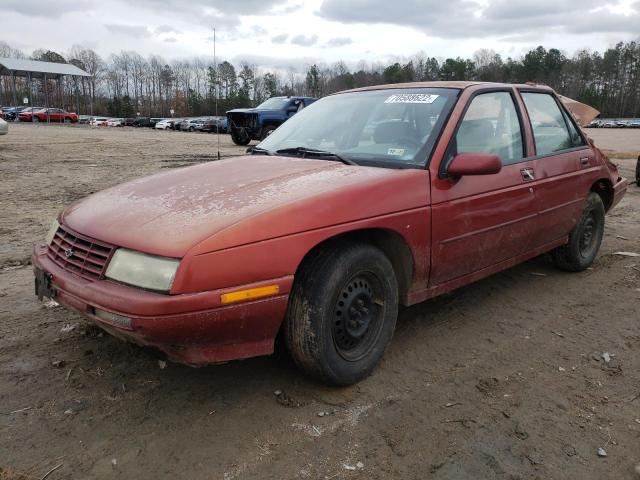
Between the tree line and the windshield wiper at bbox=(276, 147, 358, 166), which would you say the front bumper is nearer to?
the windshield wiper at bbox=(276, 147, 358, 166)

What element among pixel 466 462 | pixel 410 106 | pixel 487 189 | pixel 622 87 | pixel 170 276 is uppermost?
pixel 622 87

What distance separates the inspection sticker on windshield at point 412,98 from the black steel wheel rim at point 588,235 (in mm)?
2153

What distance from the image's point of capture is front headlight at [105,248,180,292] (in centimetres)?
216

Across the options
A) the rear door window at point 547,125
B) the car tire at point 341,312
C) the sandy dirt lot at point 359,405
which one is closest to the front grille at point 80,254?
the sandy dirt lot at point 359,405

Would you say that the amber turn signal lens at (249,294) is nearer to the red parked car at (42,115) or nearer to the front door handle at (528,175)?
the front door handle at (528,175)

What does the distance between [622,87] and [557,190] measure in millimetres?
110256

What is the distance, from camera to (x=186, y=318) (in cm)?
215

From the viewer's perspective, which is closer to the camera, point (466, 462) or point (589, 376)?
point (466, 462)

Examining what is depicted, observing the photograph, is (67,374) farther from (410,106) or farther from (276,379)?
(410,106)

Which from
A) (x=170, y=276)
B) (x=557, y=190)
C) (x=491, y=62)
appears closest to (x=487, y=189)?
(x=557, y=190)

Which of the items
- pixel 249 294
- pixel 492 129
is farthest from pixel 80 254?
pixel 492 129

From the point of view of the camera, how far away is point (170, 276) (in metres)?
2.15

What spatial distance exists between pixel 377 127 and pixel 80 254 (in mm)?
1950

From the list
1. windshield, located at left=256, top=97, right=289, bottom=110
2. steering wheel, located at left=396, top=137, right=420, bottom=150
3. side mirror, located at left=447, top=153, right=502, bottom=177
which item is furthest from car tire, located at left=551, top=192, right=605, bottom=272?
windshield, located at left=256, top=97, right=289, bottom=110
